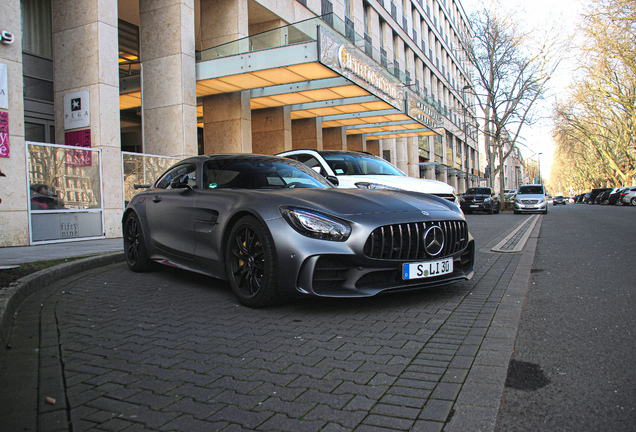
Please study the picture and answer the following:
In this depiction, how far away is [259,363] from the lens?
9.35 feet

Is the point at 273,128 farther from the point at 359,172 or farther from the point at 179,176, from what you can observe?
the point at 179,176

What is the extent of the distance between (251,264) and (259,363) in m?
1.40

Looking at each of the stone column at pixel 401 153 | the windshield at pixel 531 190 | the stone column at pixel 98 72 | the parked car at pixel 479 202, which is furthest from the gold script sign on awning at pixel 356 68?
the stone column at pixel 401 153

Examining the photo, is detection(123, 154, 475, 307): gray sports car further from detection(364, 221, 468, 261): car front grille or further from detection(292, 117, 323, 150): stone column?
detection(292, 117, 323, 150): stone column

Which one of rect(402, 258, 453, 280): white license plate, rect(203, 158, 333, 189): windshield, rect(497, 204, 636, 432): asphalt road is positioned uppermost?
rect(203, 158, 333, 189): windshield

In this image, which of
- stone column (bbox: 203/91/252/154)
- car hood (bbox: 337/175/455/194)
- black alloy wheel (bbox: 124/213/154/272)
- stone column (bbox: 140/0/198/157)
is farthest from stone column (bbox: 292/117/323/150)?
black alloy wheel (bbox: 124/213/154/272)

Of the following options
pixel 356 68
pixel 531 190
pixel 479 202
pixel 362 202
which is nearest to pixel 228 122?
pixel 356 68

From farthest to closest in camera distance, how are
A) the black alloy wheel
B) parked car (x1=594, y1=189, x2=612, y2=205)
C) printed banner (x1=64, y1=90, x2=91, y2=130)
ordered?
parked car (x1=594, y1=189, x2=612, y2=205)
printed banner (x1=64, y1=90, x2=91, y2=130)
the black alloy wheel

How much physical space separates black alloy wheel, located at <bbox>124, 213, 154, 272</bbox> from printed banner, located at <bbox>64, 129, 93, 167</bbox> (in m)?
5.55

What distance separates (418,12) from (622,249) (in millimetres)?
36359

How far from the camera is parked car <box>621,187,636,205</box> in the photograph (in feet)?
126

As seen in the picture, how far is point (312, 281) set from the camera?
3771 millimetres

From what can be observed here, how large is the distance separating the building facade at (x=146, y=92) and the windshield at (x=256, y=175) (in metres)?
6.37

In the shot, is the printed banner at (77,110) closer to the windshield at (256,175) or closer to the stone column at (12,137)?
the stone column at (12,137)
